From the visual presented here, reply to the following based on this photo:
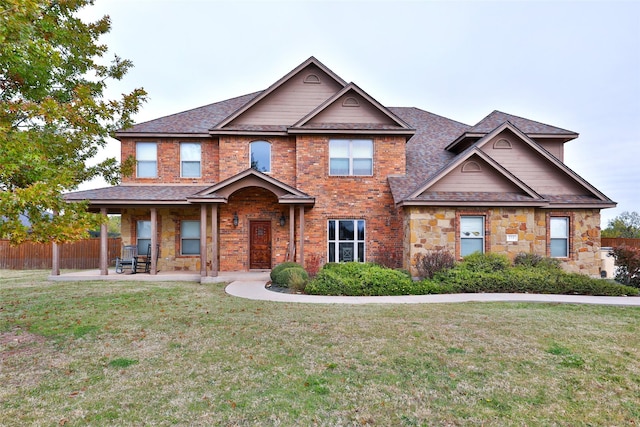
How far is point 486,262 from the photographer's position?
459 inches

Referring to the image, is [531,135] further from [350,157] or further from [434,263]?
[434,263]

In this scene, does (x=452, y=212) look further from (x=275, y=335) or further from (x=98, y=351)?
(x=98, y=351)

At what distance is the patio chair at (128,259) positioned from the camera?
14.4 meters

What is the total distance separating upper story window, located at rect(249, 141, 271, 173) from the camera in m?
15.1

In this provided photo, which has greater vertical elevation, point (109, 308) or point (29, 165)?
point (29, 165)

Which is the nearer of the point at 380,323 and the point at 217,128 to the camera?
the point at 380,323

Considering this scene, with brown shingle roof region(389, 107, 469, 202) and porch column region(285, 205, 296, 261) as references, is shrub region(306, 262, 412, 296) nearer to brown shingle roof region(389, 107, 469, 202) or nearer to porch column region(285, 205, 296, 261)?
porch column region(285, 205, 296, 261)

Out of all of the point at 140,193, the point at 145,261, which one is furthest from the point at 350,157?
the point at 145,261

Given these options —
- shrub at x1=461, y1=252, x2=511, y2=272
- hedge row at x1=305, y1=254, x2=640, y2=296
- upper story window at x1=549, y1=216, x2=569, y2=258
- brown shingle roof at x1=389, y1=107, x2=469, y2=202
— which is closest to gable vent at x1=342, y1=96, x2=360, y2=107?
brown shingle roof at x1=389, y1=107, x2=469, y2=202

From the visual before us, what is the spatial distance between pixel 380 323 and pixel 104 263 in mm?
11886

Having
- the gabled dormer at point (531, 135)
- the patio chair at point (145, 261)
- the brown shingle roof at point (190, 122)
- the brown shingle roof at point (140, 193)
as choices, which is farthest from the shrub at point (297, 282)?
the gabled dormer at point (531, 135)

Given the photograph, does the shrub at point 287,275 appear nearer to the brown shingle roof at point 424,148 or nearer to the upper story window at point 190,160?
the brown shingle roof at point 424,148

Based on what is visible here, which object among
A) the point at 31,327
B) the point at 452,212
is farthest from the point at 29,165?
the point at 452,212

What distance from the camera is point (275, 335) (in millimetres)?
6215
